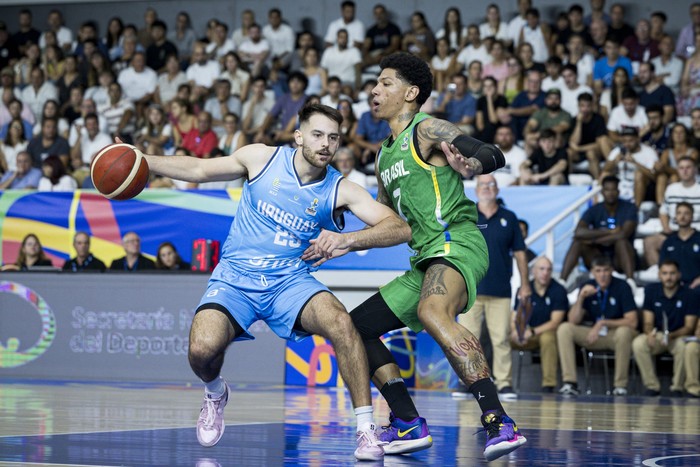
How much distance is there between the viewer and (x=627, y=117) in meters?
15.5

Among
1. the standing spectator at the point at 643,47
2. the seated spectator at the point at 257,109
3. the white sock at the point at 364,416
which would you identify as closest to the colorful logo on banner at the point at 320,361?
the seated spectator at the point at 257,109

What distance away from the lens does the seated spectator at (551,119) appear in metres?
15.5

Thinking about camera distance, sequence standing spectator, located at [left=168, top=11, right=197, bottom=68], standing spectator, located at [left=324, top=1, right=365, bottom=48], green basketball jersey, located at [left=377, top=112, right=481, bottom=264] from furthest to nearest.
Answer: standing spectator, located at [left=168, top=11, right=197, bottom=68]
standing spectator, located at [left=324, top=1, right=365, bottom=48]
green basketball jersey, located at [left=377, top=112, right=481, bottom=264]

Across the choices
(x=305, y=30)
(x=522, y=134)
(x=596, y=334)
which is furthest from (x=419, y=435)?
(x=305, y=30)

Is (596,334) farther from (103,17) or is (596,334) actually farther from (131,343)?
(103,17)

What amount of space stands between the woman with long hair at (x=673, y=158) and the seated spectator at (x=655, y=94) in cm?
85

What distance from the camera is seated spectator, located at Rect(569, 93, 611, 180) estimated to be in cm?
1529

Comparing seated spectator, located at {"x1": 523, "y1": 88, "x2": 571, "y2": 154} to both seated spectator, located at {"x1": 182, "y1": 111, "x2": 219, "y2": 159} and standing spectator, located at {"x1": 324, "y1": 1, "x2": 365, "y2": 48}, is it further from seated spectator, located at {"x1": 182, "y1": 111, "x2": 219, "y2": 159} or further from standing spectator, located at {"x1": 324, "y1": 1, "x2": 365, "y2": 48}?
seated spectator, located at {"x1": 182, "y1": 111, "x2": 219, "y2": 159}

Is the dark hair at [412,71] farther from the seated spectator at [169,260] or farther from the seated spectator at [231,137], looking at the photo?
the seated spectator at [231,137]

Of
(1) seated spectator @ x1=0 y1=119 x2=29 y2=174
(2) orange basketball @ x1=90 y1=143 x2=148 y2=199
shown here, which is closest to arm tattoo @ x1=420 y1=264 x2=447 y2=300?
(2) orange basketball @ x1=90 y1=143 x2=148 y2=199

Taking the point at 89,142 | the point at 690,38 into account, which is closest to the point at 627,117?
the point at 690,38

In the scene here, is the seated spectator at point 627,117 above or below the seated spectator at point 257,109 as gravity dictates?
below

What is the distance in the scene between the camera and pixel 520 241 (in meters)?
11.6

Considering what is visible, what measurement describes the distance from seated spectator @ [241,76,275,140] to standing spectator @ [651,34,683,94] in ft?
20.7
